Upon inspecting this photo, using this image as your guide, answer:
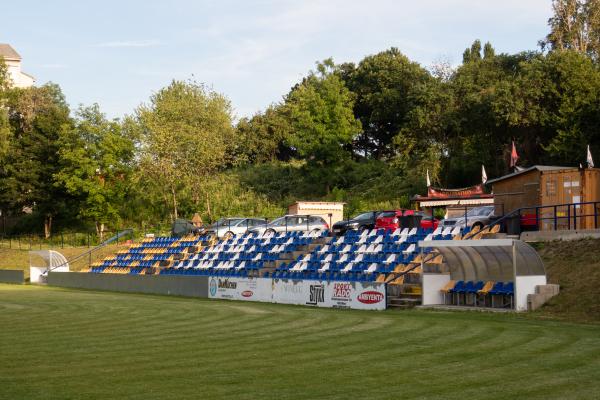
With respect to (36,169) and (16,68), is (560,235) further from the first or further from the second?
(16,68)

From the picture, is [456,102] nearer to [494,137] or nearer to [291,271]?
[494,137]

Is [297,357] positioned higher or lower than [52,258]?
lower

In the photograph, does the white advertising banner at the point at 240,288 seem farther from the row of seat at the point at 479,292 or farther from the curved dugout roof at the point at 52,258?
the curved dugout roof at the point at 52,258

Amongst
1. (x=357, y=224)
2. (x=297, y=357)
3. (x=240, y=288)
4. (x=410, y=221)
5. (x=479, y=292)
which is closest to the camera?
(x=297, y=357)

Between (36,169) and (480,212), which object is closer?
(480,212)

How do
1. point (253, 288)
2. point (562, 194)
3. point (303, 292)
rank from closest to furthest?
point (303, 292) < point (562, 194) < point (253, 288)

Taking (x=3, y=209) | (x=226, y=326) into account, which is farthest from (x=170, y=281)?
(x=3, y=209)

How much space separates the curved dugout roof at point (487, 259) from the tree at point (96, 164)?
4609 cm

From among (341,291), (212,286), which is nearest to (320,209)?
(212,286)

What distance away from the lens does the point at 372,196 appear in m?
58.2

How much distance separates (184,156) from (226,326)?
46.5 metres

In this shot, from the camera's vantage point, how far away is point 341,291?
24438 mm

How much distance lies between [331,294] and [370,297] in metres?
1.74

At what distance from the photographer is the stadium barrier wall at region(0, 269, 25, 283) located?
1764 inches
